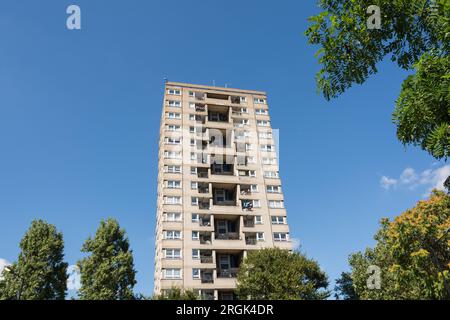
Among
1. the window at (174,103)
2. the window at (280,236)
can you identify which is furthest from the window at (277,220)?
the window at (174,103)

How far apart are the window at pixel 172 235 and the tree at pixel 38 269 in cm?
1297

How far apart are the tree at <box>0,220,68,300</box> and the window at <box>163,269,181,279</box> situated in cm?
1202

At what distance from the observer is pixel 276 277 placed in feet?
126

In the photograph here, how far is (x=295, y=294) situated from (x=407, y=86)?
118 ft

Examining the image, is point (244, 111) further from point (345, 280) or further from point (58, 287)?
point (58, 287)

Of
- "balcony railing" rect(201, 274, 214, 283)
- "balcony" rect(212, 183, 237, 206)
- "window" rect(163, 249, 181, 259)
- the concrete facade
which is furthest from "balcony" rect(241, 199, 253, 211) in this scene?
"window" rect(163, 249, 181, 259)

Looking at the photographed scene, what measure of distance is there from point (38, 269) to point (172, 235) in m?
16.8

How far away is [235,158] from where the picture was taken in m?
57.8

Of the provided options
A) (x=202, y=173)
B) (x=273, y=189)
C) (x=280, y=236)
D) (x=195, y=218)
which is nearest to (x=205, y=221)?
(x=195, y=218)

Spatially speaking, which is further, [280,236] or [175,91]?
[175,91]

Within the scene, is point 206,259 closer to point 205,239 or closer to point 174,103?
point 205,239

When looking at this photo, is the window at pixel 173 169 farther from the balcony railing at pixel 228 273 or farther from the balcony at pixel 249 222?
the balcony railing at pixel 228 273

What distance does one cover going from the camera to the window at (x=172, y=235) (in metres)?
49.5
